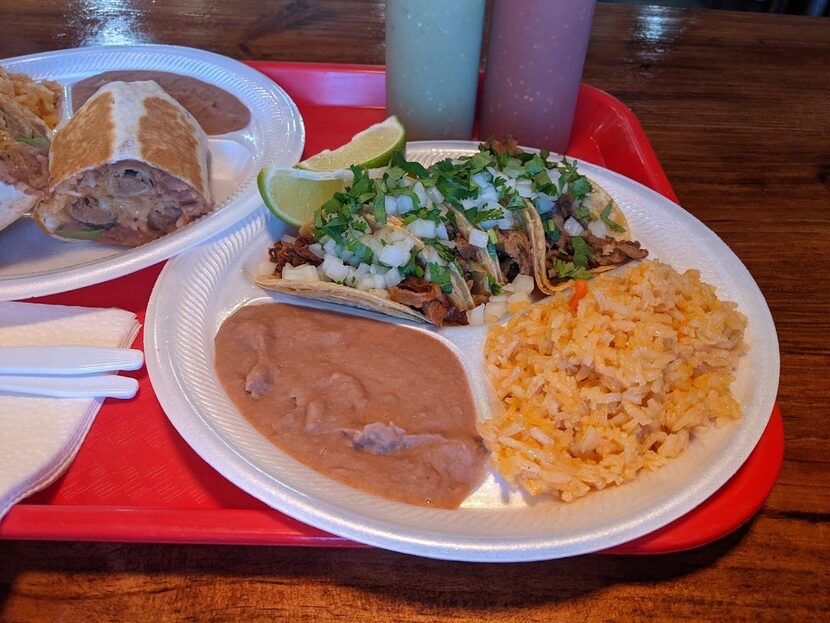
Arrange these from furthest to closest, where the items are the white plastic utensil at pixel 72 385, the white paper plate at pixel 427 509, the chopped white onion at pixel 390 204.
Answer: the chopped white onion at pixel 390 204, the white plastic utensil at pixel 72 385, the white paper plate at pixel 427 509

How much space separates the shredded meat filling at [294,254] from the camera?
1932 mm

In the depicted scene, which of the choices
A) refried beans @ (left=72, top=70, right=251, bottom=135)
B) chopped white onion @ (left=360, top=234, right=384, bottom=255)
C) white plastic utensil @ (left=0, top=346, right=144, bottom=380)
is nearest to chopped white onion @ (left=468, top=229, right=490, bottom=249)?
chopped white onion @ (left=360, top=234, right=384, bottom=255)

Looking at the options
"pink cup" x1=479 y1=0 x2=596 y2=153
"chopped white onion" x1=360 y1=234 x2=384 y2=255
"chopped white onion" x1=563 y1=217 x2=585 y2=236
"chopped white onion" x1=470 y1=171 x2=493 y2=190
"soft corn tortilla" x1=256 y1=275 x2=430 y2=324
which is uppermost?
"pink cup" x1=479 y1=0 x2=596 y2=153

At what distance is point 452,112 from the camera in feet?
8.32

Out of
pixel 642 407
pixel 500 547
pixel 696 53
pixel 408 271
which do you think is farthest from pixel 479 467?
pixel 696 53

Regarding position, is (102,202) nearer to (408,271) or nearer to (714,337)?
(408,271)

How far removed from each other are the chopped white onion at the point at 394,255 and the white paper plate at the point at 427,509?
24 centimetres

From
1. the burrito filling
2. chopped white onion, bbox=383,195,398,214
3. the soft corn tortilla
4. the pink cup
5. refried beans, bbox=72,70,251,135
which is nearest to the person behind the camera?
the soft corn tortilla

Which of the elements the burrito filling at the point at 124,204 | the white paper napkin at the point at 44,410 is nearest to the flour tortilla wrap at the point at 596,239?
the burrito filling at the point at 124,204

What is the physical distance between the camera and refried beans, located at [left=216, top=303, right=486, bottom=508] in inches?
55.9

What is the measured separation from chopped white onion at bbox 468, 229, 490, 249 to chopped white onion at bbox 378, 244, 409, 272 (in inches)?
8.2

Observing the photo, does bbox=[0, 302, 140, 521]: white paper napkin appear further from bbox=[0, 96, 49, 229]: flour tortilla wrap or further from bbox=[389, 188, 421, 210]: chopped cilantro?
bbox=[389, 188, 421, 210]: chopped cilantro

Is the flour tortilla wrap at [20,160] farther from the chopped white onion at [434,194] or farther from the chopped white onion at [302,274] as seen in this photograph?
the chopped white onion at [434,194]

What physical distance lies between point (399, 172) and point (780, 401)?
1.31 m
